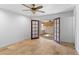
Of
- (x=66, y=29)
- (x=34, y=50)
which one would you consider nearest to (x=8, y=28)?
(x=34, y=50)

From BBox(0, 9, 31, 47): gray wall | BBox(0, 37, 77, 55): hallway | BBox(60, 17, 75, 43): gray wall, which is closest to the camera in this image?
BBox(0, 37, 77, 55): hallway

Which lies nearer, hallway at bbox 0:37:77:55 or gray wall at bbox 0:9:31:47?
hallway at bbox 0:37:77:55

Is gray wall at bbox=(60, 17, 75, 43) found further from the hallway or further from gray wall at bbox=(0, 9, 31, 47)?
gray wall at bbox=(0, 9, 31, 47)

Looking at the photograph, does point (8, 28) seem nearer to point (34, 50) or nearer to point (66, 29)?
point (34, 50)

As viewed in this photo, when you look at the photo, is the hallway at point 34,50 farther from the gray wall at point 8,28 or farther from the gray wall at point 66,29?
the gray wall at point 66,29

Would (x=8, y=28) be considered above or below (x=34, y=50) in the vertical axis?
above

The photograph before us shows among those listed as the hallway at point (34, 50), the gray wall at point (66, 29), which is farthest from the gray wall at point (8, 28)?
the gray wall at point (66, 29)

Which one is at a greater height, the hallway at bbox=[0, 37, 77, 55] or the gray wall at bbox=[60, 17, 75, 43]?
the gray wall at bbox=[60, 17, 75, 43]

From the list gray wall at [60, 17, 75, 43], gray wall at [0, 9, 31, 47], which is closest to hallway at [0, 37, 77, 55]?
gray wall at [0, 9, 31, 47]

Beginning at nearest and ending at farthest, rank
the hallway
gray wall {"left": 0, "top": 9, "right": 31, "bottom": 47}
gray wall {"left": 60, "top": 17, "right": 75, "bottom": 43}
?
the hallway < gray wall {"left": 0, "top": 9, "right": 31, "bottom": 47} < gray wall {"left": 60, "top": 17, "right": 75, "bottom": 43}

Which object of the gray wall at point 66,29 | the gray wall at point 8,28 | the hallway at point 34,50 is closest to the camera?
the hallway at point 34,50

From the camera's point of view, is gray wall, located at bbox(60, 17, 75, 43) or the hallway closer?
the hallway
